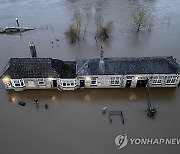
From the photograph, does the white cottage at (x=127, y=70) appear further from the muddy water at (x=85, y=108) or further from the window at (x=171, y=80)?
the muddy water at (x=85, y=108)

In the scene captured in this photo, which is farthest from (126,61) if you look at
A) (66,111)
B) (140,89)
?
(66,111)

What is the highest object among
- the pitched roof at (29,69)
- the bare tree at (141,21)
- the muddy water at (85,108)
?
the bare tree at (141,21)

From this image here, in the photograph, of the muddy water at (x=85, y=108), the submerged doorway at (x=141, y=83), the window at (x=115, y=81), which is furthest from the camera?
the submerged doorway at (x=141, y=83)

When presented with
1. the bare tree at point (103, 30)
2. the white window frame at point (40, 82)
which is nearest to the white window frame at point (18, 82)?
the white window frame at point (40, 82)

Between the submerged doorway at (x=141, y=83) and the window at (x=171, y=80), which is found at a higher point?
the window at (x=171, y=80)

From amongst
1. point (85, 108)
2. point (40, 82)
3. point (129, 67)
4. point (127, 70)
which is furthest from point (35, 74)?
point (129, 67)

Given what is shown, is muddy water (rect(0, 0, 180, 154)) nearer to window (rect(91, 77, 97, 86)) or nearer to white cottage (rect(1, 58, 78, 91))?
window (rect(91, 77, 97, 86))

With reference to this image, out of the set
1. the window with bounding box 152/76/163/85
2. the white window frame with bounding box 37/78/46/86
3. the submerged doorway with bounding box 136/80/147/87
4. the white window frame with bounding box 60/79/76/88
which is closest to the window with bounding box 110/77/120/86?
the submerged doorway with bounding box 136/80/147/87

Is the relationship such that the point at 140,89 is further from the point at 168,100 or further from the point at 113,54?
the point at 113,54
